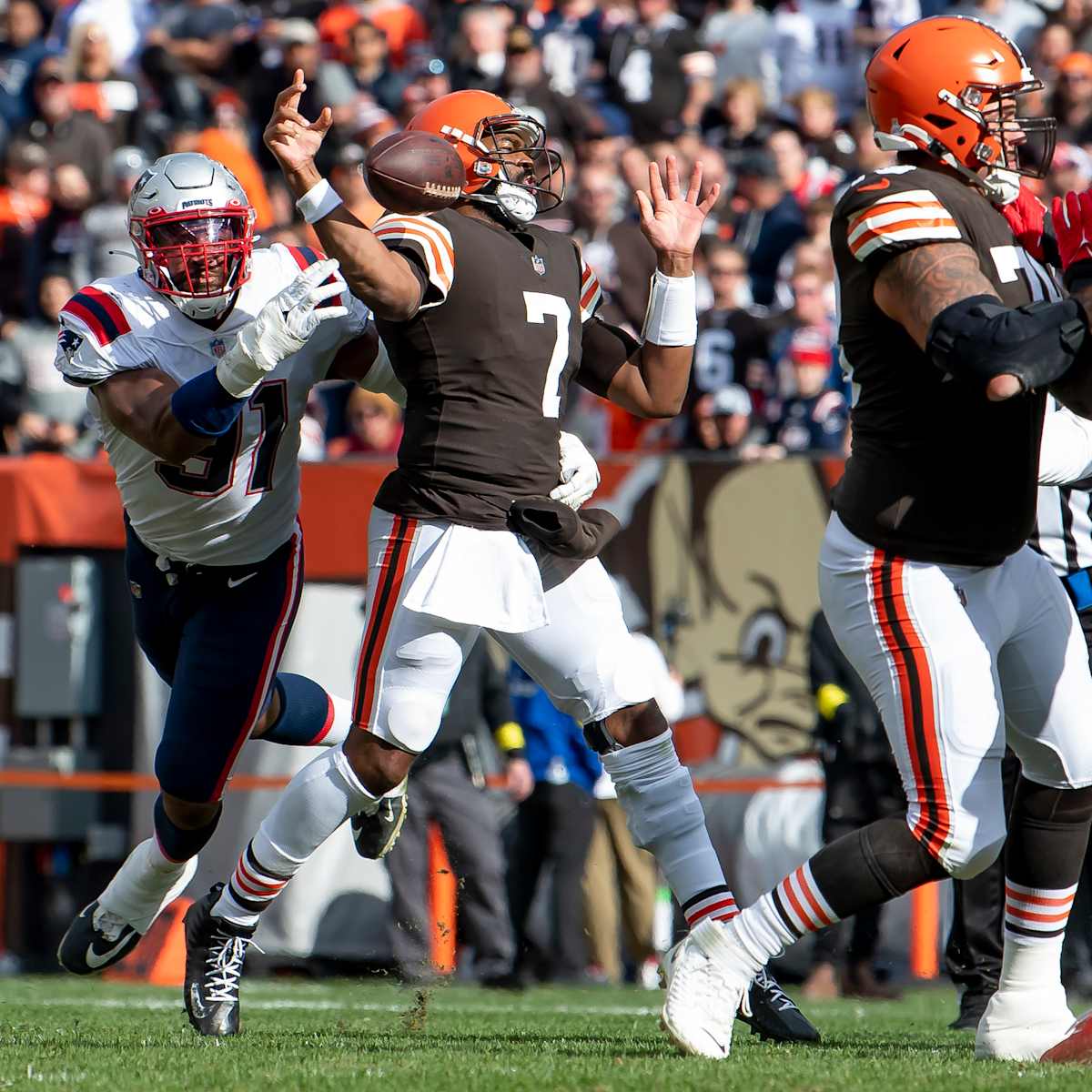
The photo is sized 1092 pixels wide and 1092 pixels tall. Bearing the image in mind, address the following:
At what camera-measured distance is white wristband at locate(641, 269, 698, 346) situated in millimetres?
4820

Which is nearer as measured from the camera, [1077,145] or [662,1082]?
[662,1082]

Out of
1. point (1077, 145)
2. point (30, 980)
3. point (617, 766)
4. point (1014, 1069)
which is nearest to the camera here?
point (1014, 1069)

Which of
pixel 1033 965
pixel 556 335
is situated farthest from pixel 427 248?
pixel 1033 965

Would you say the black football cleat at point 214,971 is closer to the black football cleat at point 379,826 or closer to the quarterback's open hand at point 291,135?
the black football cleat at point 379,826

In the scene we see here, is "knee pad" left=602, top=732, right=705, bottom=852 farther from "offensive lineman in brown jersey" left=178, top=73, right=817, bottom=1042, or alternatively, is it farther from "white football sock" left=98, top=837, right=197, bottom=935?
"white football sock" left=98, top=837, right=197, bottom=935

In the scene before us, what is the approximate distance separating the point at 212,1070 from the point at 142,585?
Answer: 5.30ft

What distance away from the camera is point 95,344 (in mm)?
4684

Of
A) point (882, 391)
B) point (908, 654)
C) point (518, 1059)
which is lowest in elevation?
point (518, 1059)

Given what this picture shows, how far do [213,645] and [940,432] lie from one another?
199 centimetres

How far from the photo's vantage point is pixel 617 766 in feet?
15.2

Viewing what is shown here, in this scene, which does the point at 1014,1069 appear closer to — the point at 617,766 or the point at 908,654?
the point at 908,654

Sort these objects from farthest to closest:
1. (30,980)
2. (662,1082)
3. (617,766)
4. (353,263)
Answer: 1. (30,980)
2. (617,766)
3. (353,263)
4. (662,1082)

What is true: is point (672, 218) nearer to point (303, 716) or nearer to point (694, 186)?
point (694, 186)

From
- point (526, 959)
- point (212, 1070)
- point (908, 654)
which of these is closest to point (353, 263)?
point (908, 654)
